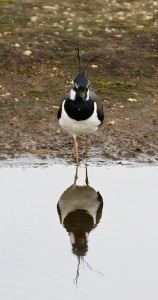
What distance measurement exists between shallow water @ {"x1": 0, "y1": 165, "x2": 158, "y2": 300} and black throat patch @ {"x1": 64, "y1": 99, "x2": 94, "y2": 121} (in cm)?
54

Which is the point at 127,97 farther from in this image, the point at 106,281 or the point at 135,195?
the point at 106,281

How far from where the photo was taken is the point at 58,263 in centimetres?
646

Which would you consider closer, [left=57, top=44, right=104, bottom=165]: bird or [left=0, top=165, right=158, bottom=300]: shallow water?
[left=0, top=165, right=158, bottom=300]: shallow water

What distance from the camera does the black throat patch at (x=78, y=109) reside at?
29.6 feet

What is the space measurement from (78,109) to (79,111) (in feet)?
0.08

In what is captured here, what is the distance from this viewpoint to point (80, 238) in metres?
7.14

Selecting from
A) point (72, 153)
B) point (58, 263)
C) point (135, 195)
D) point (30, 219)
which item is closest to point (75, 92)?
point (72, 153)

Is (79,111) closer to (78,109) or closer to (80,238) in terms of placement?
(78,109)

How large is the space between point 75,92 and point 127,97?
1.92m

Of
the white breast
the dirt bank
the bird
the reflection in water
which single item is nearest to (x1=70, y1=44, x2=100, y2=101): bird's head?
the bird

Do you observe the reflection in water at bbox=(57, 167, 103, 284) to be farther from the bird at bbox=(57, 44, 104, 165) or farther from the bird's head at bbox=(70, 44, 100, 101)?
the bird's head at bbox=(70, 44, 100, 101)

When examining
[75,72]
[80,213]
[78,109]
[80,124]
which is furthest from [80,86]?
[75,72]

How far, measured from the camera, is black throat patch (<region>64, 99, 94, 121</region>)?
355 inches

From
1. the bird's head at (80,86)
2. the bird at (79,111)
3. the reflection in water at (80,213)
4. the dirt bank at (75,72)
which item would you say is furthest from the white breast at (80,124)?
the reflection in water at (80,213)
